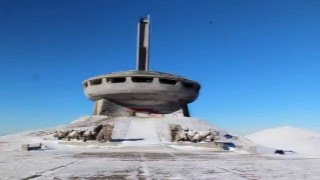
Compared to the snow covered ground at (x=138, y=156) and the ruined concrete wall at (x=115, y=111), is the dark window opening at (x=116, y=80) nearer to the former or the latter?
the ruined concrete wall at (x=115, y=111)

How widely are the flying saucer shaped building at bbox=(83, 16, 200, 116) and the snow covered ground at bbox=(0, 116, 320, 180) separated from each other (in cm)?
554

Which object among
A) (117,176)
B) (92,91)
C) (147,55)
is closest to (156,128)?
(92,91)

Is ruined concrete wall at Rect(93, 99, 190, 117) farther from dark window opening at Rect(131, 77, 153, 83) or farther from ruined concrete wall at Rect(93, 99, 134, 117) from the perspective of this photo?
dark window opening at Rect(131, 77, 153, 83)

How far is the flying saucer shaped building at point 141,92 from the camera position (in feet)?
157

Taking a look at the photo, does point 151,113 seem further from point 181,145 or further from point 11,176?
point 11,176

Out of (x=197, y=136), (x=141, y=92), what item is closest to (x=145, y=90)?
(x=141, y=92)

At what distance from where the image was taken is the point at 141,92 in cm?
4772

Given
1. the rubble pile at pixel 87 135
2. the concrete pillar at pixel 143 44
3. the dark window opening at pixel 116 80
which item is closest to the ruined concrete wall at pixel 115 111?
the dark window opening at pixel 116 80

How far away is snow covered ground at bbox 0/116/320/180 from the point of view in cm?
1062

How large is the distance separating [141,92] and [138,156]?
1203 inches

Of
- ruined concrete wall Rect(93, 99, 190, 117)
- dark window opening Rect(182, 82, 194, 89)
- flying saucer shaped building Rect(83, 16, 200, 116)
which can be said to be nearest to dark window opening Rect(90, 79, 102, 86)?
flying saucer shaped building Rect(83, 16, 200, 116)

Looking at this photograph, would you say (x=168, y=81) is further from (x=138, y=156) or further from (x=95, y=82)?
(x=138, y=156)

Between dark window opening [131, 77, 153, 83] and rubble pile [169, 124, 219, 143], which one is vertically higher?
dark window opening [131, 77, 153, 83]

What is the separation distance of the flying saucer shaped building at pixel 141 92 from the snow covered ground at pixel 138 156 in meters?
5.54
